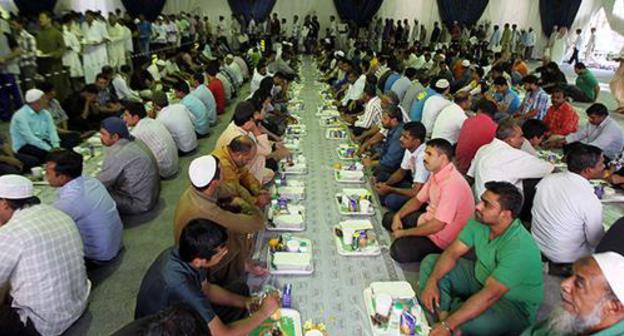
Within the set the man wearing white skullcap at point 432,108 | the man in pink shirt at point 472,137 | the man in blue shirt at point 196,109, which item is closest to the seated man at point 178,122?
the man in blue shirt at point 196,109

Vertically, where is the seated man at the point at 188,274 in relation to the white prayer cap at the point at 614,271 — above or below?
below

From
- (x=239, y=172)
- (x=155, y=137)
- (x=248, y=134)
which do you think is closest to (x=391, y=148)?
(x=248, y=134)

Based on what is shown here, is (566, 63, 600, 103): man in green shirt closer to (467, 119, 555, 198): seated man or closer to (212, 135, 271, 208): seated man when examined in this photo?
(467, 119, 555, 198): seated man

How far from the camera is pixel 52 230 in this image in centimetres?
243

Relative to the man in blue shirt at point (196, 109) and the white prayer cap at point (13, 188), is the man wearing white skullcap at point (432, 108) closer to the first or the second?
the man in blue shirt at point (196, 109)

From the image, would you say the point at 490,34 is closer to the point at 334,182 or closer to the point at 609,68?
the point at 609,68

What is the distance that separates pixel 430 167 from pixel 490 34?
16.9 meters

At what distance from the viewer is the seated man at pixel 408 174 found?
392 centimetres

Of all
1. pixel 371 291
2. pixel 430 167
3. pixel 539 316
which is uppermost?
pixel 430 167

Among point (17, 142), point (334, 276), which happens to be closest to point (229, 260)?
point (334, 276)

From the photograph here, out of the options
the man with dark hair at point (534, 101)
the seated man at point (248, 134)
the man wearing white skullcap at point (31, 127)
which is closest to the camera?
the seated man at point (248, 134)

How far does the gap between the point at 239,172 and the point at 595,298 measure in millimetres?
2733

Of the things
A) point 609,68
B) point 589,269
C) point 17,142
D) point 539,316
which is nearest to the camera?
point 589,269

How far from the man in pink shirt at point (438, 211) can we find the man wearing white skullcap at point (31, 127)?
421cm
